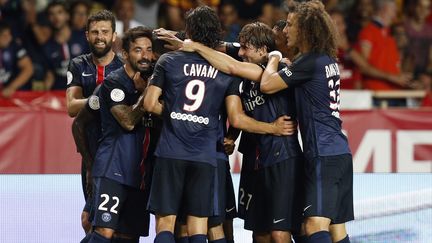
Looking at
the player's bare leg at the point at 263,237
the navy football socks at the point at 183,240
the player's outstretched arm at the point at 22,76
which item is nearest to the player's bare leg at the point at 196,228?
the navy football socks at the point at 183,240

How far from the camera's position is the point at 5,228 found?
357 inches

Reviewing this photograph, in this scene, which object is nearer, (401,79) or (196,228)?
(196,228)

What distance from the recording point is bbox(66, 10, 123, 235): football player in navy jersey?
831cm

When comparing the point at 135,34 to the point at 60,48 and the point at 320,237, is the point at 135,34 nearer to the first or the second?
the point at 320,237

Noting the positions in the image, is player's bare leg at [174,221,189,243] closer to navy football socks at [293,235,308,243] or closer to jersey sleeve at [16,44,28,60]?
navy football socks at [293,235,308,243]

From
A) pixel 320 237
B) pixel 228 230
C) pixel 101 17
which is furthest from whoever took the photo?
pixel 101 17

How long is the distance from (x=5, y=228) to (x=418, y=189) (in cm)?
347

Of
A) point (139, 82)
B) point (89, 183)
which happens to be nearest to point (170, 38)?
point (139, 82)

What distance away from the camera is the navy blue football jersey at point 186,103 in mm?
7547

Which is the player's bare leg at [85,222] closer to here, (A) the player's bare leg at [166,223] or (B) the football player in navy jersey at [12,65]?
(A) the player's bare leg at [166,223]

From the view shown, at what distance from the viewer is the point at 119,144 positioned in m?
7.89

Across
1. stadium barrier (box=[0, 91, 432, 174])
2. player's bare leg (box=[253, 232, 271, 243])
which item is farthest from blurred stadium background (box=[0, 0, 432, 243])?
player's bare leg (box=[253, 232, 271, 243])

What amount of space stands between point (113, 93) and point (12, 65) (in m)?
5.67

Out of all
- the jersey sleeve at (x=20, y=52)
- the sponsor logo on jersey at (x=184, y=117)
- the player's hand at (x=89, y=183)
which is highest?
the jersey sleeve at (x=20, y=52)
